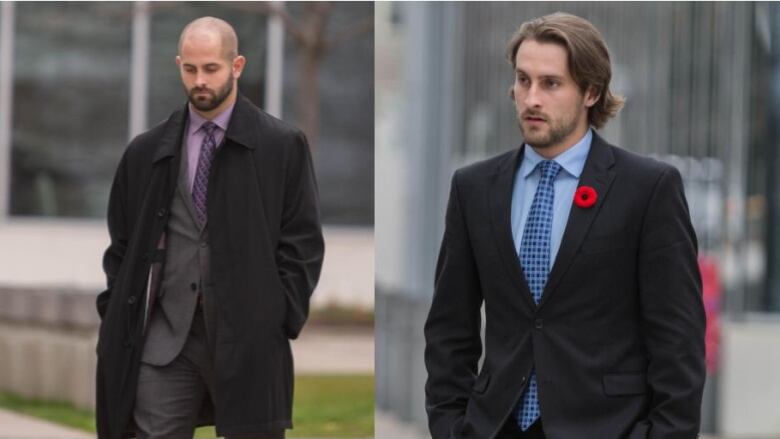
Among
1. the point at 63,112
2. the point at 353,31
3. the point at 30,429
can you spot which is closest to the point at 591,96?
the point at 353,31

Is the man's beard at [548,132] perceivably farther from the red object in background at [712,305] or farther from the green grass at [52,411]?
the red object in background at [712,305]

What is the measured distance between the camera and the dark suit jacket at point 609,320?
12.0ft

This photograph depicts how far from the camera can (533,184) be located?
3.88 m

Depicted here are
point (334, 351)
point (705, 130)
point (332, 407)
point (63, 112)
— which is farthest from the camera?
point (705, 130)

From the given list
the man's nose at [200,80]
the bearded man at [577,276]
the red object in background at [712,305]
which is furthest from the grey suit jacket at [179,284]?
the red object in background at [712,305]

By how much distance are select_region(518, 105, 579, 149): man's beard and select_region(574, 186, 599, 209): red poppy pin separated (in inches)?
5.7

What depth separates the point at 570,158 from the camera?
3.85m

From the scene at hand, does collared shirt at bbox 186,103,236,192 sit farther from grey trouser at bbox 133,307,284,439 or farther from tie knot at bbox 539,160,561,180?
tie knot at bbox 539,160,561,180

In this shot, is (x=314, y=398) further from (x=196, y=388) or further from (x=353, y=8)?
(x=353, y=8)

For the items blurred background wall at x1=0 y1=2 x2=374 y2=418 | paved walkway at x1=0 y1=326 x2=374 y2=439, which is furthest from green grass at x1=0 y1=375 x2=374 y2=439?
blurred background wall at x1=0 y1=2 x2=374 y2=418

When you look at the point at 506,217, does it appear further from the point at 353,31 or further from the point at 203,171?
the point at 353,31

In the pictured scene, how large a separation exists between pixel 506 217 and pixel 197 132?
1337 millimetres

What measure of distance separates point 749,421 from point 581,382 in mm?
6896

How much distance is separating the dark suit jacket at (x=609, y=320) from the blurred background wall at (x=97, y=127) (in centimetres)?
185
